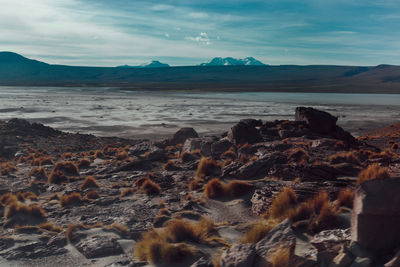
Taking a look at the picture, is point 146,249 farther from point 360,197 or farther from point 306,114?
point 306,114

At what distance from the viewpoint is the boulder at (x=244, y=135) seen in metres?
19.5

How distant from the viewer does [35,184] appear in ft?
49.4

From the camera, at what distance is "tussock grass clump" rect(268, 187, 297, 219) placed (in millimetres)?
7699

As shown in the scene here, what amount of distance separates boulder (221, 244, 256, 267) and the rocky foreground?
0.06ft

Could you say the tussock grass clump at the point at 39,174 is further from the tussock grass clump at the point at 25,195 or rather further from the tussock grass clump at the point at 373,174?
the tussock grass clump at the point at 373,174

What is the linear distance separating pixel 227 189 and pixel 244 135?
9.07 meters

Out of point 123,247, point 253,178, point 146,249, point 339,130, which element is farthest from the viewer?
point 339,130

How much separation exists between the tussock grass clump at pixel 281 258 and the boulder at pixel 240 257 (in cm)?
33

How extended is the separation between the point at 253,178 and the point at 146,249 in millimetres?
6466

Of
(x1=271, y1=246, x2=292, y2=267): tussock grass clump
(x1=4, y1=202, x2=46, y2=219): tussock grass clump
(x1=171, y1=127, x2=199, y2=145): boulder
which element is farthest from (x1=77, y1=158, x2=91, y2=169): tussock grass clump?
(x1=271, y1=246, x2=292, y2=267): tussock grass clump

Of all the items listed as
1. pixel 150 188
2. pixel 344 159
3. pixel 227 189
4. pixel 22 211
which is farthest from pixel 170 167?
pixel 344 159

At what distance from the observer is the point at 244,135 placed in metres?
19.6

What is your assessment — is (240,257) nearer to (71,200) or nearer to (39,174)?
(71,200)

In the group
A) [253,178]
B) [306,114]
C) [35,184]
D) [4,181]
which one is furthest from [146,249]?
[306,114]
